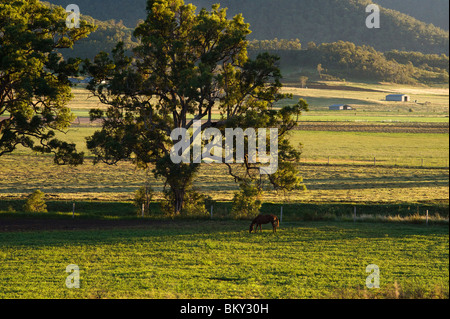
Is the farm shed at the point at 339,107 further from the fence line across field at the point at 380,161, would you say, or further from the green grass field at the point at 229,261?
the green grass field at the point at 229,261

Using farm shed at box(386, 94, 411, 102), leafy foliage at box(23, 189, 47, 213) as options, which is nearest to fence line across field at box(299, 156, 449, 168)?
leafy foliage at box(23, 189, 47, 213)

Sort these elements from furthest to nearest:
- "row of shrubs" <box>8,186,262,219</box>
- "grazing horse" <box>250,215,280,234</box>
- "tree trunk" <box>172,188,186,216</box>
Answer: "tree trunk" <box>172,188,186,216</box> → "row of shrubs" <box>8,186,262,219</box> → "grazing horse" <box>250,215,280,234</box>

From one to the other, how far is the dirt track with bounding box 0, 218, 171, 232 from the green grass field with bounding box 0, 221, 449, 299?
5.11 feet

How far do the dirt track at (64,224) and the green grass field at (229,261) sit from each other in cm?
156

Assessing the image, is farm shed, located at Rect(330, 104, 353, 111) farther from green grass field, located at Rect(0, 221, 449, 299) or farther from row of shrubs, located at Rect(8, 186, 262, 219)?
green grass field, located at Rect(0, 221, 449, 299)

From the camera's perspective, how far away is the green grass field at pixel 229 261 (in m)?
18.4

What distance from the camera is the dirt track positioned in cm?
3288

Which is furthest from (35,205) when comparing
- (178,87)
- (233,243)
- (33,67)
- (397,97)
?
(397,97)

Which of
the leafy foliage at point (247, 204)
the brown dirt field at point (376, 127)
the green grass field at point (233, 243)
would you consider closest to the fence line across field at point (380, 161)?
the green grass field at point (233, 243)

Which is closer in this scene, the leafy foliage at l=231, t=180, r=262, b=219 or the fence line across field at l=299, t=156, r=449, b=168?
the leafy foliage at l=231, t=180, r=262, b=219

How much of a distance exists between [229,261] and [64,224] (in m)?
13.7
